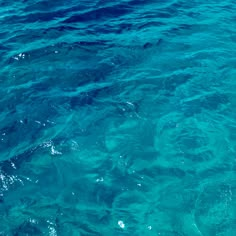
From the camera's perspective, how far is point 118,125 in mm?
9984

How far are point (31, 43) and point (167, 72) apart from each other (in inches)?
237

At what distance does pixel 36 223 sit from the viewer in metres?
7.61

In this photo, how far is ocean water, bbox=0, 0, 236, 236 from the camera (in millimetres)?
7828

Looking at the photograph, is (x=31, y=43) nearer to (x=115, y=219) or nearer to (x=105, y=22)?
(x=105, y=22)

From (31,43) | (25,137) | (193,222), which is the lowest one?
(193,222)

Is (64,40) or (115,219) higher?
(64,40)

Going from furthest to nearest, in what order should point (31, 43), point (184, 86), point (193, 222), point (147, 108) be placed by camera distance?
point (31, 43) < point (184, 86) < point (147, 108) < point (193, 222)

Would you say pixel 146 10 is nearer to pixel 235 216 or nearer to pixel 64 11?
pixel 64 11

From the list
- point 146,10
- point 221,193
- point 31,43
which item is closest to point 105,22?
point 146,10

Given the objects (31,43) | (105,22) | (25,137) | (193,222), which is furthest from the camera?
(105,22)

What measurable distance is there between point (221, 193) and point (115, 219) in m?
2.74

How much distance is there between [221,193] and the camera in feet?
26.6

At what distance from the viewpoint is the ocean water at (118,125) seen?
25.7 ft

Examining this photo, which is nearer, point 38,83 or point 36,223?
point 36,223
